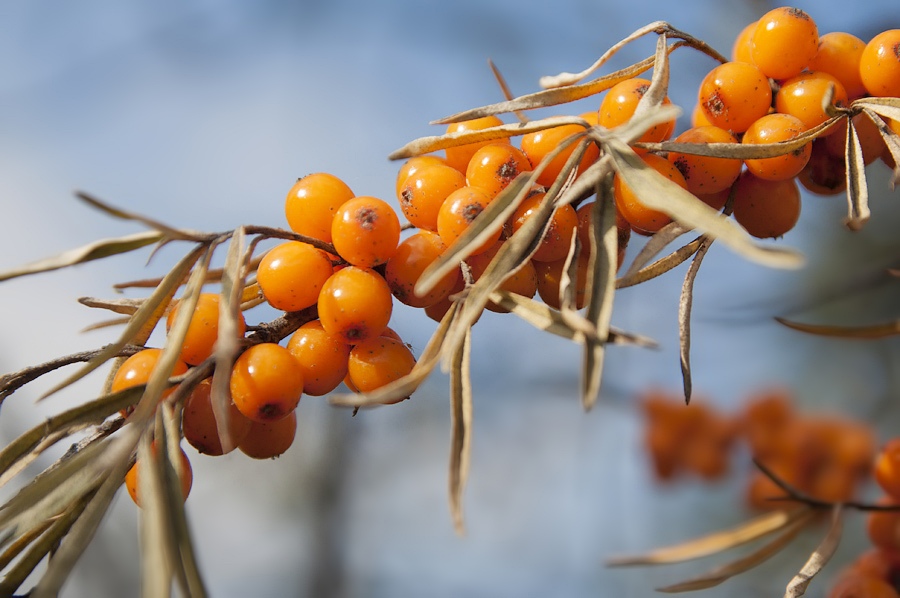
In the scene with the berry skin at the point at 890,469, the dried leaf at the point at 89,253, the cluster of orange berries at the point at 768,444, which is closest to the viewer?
the dried leaf at the point at 89,253

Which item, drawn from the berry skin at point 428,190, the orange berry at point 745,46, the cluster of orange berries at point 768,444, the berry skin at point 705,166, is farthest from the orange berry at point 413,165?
the cluster of orange berries at point 768,444

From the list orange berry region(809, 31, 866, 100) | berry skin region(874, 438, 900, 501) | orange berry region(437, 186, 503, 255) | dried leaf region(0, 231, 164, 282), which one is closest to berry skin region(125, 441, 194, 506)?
dried leaf region(0, 231, 164, 282)

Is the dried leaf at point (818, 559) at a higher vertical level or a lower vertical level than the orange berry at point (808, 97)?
lower

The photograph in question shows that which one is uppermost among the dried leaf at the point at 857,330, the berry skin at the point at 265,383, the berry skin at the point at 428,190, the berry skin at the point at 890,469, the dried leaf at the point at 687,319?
the berry skin at the point at 428,190

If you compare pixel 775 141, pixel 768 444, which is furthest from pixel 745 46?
pixel 768 444

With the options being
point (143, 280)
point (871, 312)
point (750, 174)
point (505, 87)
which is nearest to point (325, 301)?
point (143, 280)

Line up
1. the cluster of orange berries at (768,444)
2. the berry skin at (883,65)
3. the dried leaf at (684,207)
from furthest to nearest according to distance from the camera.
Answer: the cluster of orange berries at (768,444) → the berry skin at (883,65) → the dried leaf at (684,207)

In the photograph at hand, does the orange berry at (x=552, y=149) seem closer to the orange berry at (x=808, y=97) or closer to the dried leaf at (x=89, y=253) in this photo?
the orange berry at (x=808, y=97)
